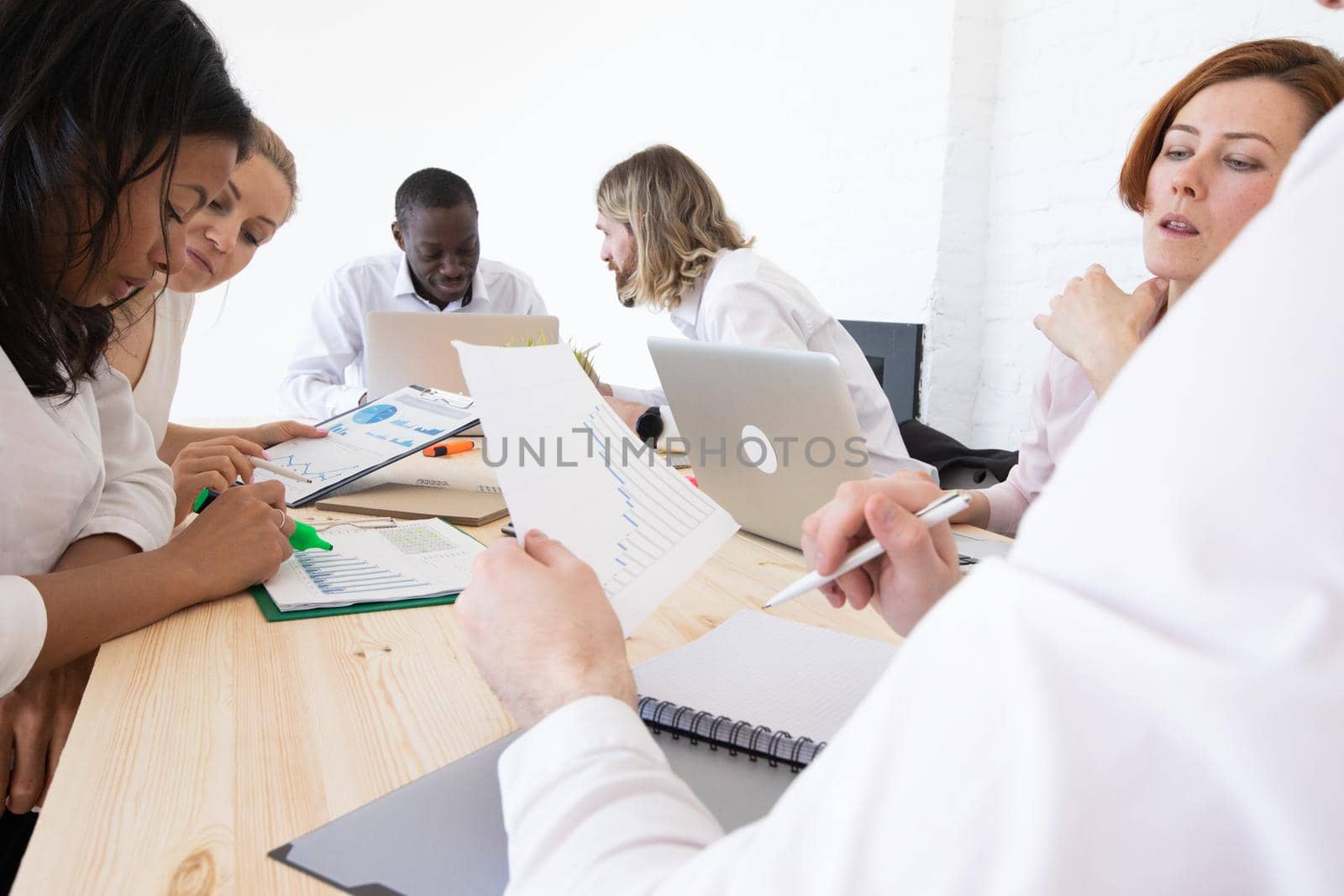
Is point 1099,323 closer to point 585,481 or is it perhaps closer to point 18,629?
point 585,481

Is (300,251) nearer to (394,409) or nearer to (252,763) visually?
(394,409)

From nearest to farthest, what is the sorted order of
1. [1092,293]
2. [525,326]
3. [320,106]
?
[1092,293], [525,326], [320,106]

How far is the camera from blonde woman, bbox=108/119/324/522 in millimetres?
1193

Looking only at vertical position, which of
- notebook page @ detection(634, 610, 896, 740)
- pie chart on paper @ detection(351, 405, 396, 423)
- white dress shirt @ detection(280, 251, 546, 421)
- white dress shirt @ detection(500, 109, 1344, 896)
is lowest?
white dress shirt @ detection(280, 251, 546, 421)

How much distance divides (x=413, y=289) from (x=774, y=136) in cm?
135

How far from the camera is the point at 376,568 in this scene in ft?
3.17

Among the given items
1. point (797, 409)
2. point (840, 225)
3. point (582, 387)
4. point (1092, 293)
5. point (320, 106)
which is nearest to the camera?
point (582, 387)

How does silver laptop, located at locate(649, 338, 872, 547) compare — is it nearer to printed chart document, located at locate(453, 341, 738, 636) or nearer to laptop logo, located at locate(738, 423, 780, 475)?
laptop logo, located at locate(738, 423, 780, 475)

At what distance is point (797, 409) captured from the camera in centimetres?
104

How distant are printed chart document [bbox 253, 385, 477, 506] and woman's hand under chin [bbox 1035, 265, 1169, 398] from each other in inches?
33.9

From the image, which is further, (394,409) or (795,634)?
(394,409)

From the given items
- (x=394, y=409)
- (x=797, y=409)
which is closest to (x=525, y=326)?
(x=394, y=409)

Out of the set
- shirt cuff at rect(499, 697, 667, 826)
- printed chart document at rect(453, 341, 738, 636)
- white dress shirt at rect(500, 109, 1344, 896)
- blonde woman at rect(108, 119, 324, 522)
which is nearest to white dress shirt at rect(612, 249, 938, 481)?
blonde woman at rect(108, 119, 324, 522)

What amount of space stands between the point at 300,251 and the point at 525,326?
5.95 ft
